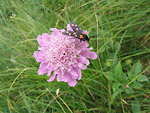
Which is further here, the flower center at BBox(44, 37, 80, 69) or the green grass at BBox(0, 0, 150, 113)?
the green grass at BBox(0, 0, 150, 113)

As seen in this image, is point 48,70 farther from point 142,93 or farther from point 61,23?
point 61,23

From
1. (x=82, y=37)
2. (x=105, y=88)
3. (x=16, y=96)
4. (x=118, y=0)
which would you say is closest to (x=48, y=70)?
(x=82, y=37)

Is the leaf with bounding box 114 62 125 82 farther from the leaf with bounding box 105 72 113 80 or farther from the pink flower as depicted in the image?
the pink flower

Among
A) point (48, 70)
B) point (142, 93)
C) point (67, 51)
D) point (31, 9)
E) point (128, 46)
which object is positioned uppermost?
point (31, 9)

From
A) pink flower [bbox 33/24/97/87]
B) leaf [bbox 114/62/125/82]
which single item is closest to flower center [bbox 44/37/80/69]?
pink flower [bbox 33/24/97/87]

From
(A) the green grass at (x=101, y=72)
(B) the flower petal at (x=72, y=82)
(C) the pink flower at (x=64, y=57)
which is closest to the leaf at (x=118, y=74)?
(A) the green grass at (x=101, y=72)
